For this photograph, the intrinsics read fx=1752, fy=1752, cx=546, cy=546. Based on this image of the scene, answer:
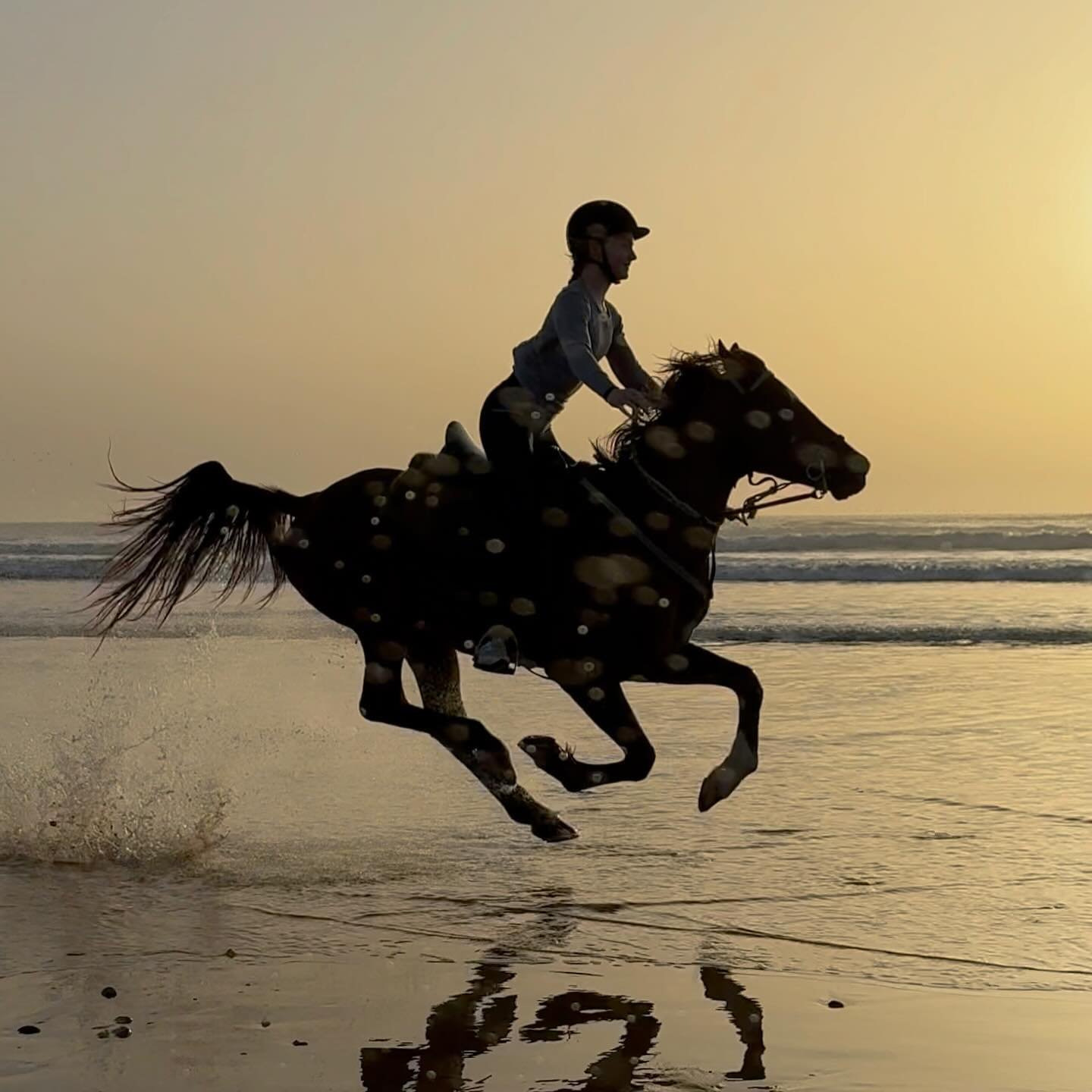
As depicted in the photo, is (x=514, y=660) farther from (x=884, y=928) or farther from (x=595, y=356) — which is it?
(x=884, y=928)

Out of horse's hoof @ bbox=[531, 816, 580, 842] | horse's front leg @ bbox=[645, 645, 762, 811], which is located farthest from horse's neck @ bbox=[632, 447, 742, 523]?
horse's hoof @ bbox=[531, 816, 580, 842]

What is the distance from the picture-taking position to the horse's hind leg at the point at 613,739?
7492mm

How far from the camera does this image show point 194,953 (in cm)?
631

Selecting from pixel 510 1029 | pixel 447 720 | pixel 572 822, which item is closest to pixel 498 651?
pixel 447 720

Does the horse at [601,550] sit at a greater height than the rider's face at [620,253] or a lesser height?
lesser

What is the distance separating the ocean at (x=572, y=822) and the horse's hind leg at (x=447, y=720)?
247mm

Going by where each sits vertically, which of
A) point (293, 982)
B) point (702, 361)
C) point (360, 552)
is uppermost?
point (702, 361)

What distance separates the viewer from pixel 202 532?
331 inches

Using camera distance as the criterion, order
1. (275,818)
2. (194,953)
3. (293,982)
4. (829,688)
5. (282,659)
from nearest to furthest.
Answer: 1. (293,982)
2. (194,953)
3. (275,818)
4. (829,688)
5. (282,659)

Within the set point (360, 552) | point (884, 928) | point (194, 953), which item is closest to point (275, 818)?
point (360, 552)

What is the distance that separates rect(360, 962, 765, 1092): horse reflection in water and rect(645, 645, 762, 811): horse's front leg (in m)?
1.40

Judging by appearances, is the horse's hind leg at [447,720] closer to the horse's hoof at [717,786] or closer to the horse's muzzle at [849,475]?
the horse's hoof at [717,786]

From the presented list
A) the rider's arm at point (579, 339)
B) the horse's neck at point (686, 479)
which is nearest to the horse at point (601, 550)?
the horse's neck at point (686, 479)

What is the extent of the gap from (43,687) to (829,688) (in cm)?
677
